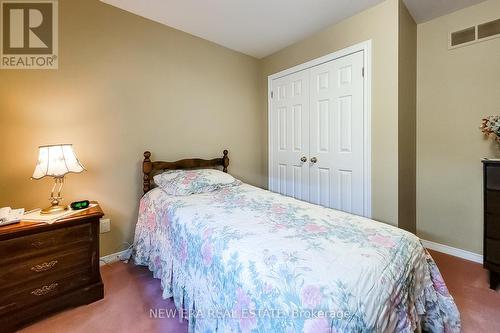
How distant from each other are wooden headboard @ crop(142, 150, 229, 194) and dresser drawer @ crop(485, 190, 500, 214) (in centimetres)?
248

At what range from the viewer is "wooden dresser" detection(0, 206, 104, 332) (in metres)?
1.40

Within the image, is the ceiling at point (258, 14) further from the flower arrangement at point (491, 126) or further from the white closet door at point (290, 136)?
the flower arrangement at point (491, 126)

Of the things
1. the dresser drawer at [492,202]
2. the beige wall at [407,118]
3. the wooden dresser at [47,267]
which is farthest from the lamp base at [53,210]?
the dresser drawer at [492,202]

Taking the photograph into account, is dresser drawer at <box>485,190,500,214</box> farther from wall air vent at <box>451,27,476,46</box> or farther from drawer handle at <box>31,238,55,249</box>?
drawer handle at <box>31,238,55,249</box>

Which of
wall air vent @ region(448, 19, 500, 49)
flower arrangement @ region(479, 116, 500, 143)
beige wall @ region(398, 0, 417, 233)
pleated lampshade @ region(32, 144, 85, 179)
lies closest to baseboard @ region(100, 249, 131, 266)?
pleated lampshade @ region(32, 144, 85, 179)

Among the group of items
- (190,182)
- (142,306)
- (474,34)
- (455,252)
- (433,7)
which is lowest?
(142,306)

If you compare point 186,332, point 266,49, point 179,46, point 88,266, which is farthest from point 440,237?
point 179,46

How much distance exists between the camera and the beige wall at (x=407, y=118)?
6.95 feet

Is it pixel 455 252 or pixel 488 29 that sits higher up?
pixel 488 29

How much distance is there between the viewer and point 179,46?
103 inches

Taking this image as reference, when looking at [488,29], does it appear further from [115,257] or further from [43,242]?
[115,257]

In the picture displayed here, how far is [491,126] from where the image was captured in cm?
200

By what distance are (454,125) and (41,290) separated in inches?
148

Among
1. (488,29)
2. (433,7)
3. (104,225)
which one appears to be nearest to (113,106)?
(104,225)
